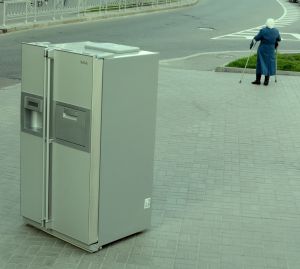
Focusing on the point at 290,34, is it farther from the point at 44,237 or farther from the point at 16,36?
the point at 44,237

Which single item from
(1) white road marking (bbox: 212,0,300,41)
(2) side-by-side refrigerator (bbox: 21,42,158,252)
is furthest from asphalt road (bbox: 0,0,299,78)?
(2) side-by-side refrigerator (bbox: 21,42,158,252)

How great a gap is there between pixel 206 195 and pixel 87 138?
8.04 ft

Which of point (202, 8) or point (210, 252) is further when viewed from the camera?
point (202, 8)

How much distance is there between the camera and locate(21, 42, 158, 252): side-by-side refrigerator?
19.0 ft

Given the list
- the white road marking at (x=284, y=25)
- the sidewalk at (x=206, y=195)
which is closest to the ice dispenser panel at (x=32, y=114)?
the sidewalk at (x=206, y=195)

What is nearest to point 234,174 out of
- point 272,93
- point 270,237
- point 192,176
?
point 192,176

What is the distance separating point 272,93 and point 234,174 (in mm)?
6579

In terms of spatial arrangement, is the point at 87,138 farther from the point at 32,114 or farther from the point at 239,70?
the point at 239,70

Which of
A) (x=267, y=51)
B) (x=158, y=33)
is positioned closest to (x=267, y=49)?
(x=267, y=51)

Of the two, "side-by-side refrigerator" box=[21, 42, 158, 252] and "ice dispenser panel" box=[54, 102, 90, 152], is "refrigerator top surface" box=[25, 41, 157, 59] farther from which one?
"ice dispenser panel" box=[54, 102, 90, 152]

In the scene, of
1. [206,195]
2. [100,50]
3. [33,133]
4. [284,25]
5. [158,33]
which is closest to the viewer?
[100,50]

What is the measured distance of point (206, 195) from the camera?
789 cm

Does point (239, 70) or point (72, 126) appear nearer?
point (72, 126)

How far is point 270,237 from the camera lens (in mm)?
6676
